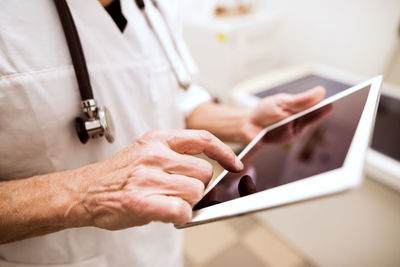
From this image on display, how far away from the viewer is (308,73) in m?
1.35

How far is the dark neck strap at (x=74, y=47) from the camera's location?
42cm

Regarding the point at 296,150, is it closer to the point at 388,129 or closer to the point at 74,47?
the point at 388,129

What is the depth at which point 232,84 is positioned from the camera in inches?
59.2

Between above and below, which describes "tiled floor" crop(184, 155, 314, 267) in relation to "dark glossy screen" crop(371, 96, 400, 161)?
below

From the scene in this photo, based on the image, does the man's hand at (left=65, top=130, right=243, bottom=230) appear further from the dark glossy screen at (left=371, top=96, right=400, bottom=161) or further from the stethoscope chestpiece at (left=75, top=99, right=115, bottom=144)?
the dark glossy screen at (left=371, top=96, right=400, bottom=161)

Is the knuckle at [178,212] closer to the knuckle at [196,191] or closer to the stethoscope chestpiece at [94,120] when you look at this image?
the knuckle at [196,191]

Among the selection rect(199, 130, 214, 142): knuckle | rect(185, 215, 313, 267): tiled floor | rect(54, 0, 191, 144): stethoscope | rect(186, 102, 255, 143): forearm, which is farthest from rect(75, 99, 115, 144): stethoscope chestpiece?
rect(185, 215, 313, 267): tiled floor

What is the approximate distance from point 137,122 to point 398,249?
1084mm

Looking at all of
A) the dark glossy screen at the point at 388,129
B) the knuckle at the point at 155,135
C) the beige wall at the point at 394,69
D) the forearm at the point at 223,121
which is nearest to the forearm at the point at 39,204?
the knuckle at the point at 155,135

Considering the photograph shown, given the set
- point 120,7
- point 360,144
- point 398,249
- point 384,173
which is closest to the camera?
point 360,144

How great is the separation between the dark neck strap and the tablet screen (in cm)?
31

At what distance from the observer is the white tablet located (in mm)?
270

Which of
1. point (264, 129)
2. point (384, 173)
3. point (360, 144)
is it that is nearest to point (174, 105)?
point (264, 129)

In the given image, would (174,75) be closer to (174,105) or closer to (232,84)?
(174,105)
